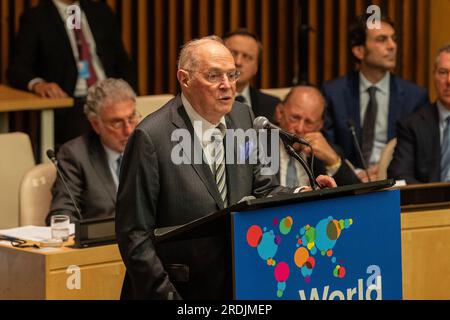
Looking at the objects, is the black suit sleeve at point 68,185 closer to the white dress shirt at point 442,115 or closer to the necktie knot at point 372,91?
the white dress shirt at point 442,115

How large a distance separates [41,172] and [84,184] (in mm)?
196

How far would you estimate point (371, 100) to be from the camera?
239 inches

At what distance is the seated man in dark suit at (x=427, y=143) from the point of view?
542cm

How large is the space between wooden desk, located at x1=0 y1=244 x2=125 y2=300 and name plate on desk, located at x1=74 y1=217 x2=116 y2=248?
0.08 ft

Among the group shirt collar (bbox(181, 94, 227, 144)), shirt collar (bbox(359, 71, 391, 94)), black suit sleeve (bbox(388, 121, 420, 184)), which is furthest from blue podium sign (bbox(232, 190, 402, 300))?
shirt collar (bbox(359, 71, 391, 94))

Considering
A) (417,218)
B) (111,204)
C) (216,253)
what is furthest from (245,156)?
(111,204)

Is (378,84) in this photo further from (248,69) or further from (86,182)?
(86,182)

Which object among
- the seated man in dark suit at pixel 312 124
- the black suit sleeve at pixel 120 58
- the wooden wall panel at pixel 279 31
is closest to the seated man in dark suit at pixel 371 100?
the seated man in dark suit at pixel 312 124

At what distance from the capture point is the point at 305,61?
273 inches

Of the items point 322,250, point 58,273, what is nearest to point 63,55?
point 58,273

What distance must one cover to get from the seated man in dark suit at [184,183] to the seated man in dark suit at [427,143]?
1987 mm

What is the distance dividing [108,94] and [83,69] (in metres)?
1.49

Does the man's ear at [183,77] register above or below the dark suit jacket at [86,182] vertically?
above
